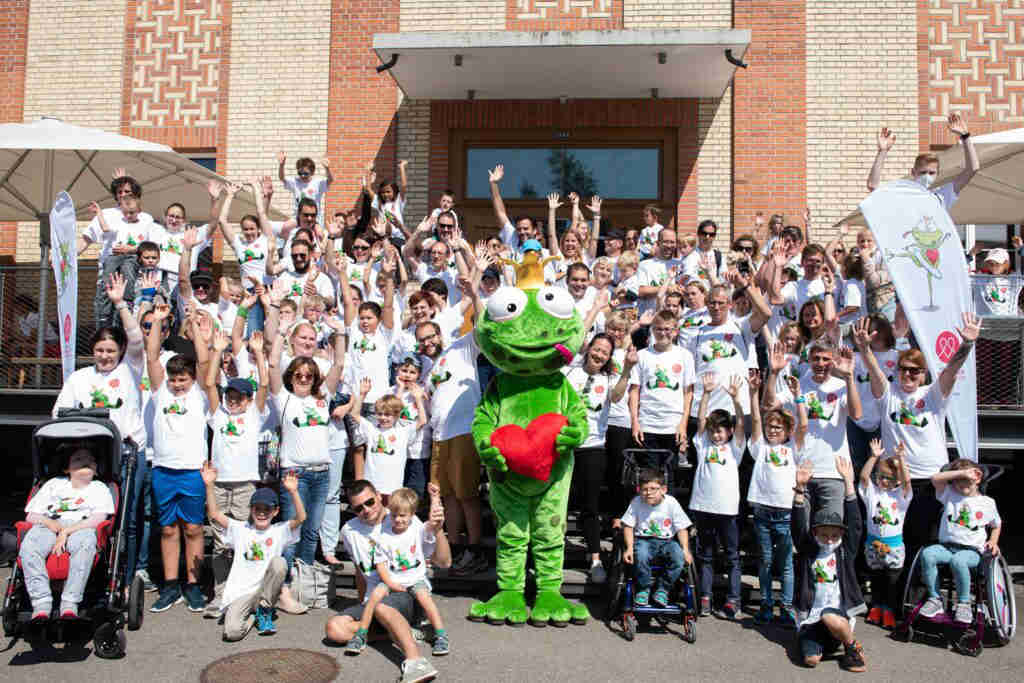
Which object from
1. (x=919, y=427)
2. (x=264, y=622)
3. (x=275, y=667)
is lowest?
(x=275, y=667)

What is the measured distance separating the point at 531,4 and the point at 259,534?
1006cm

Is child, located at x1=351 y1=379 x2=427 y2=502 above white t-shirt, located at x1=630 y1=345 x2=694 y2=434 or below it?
below

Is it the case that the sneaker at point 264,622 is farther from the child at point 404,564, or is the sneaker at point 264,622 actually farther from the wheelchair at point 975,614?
the wheelchair at point 975,614

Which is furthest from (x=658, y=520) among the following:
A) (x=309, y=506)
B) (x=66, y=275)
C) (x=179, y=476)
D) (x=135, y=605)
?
(x=66, y=275)

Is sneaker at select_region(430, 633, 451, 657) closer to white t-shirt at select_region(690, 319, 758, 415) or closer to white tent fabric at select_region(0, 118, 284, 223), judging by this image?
white t-shirt at select_region(690, 319, 758, 415)

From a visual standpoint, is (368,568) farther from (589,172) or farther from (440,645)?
(589,172)

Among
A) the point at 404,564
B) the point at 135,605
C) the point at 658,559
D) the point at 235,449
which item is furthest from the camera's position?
the point at 235,449

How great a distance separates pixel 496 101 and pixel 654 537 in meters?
8.76

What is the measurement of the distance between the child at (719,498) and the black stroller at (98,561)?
4188 mm

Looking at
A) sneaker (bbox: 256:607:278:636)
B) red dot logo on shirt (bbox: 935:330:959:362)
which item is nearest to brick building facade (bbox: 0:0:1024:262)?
red dot logo on shirt (bbox: 935:330:959:362)

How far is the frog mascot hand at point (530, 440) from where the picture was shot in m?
6.34

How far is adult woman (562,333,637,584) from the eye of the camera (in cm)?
712

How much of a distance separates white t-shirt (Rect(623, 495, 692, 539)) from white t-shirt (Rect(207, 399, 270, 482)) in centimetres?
296

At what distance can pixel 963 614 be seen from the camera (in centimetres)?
613
